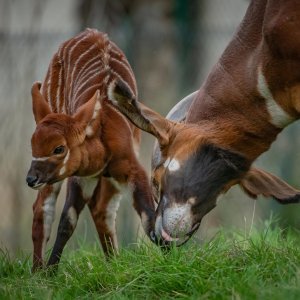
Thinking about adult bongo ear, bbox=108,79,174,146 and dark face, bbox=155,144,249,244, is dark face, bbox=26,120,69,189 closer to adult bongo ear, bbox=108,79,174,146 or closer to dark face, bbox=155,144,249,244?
adult bongo ear, bbox=108,79,174,146

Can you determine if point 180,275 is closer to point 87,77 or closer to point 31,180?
point 31,180

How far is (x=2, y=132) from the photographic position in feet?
38.5

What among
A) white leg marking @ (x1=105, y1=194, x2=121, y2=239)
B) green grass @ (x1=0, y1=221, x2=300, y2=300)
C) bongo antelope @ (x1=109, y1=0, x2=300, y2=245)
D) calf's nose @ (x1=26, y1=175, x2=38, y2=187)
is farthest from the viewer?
white leg marking @ (x1=105, y1=194, x2=121, y2=239)

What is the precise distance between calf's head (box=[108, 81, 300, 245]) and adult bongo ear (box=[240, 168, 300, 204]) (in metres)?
0.21

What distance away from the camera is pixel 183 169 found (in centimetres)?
665

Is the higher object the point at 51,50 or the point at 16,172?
the point at 51,50

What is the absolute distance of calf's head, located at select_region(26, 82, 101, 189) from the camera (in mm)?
7523

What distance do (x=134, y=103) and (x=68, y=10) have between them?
8.98 m

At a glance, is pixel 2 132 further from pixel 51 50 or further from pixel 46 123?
pixel 46 123

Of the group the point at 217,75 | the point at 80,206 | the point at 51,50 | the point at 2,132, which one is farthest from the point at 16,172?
the point at 217,75

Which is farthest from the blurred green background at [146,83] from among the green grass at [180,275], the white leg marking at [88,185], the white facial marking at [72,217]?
the green grass at [180,275]

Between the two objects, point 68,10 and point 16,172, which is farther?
point 68,10

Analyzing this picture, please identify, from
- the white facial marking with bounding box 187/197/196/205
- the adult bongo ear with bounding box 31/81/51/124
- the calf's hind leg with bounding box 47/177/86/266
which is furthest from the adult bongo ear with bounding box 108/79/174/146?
the calf's hind leg with bounding box 47/177/86/266

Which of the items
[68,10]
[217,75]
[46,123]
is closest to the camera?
[217,75]
